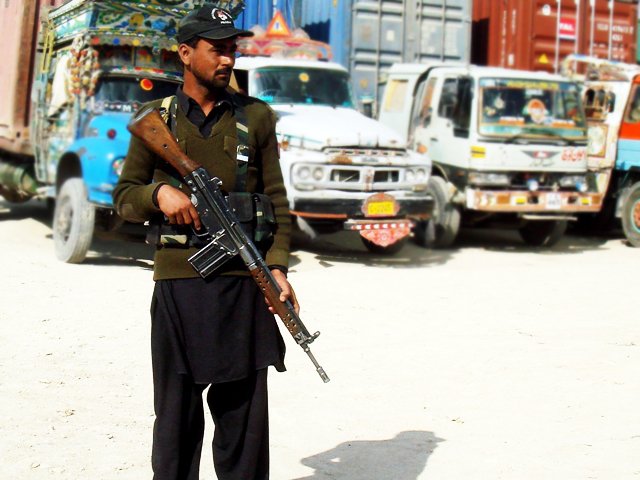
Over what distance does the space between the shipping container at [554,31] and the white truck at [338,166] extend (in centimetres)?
581

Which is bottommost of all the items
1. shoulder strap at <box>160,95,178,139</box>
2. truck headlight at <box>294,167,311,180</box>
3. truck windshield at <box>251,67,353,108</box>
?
truck headlight at <box>294,167,311,180</box>

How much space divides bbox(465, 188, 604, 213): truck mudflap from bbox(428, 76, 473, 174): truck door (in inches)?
17.1

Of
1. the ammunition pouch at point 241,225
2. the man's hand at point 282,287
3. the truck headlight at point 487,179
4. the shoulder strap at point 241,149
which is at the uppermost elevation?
the shoulder strap at point 241,149

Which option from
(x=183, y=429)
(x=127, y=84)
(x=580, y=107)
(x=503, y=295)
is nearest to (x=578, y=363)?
(x=503, y=295)

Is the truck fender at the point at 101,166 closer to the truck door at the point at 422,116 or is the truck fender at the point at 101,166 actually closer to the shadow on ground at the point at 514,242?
the truck door at the point at 422,116

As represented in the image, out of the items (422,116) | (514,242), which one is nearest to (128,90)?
(422,116)

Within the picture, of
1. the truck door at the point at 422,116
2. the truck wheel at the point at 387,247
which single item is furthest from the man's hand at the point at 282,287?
the truck door at the point at 422,116

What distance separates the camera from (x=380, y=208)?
1077 centimetres

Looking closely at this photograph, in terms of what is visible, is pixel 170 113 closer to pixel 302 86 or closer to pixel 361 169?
pixel 361 169

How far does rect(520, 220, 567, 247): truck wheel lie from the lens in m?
13.1

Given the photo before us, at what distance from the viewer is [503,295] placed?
31.0ft

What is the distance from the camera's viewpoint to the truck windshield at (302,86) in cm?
1144

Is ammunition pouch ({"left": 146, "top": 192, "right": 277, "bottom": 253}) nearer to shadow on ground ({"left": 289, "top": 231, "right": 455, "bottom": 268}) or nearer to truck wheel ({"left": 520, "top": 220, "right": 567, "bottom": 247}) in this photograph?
shadow on ground ({"left": 289, "top": 231, "right": 455, "bottom": 268})

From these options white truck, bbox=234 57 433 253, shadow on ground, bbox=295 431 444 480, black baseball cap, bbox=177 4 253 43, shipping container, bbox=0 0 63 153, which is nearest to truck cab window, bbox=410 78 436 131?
white truck, bbox=234 57 433 253
